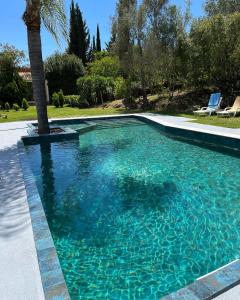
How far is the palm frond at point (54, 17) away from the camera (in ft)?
31.5

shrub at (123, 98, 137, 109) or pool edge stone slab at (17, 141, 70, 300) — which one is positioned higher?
shrub at (123, 98, 137, 109)

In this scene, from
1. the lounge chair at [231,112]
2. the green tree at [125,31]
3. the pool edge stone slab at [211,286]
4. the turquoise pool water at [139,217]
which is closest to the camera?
the pool edge stone slab at [211,286]

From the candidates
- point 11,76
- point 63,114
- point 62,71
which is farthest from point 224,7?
point 11,76

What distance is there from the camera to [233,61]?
15.7 metres

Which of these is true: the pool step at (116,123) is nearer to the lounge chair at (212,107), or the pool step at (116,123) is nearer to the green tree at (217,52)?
the lounge chair at (212,107)

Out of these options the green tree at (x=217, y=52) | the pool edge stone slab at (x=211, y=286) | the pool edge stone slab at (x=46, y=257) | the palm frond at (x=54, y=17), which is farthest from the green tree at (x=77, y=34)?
the pool edge stone slab at (x=211, y=286)

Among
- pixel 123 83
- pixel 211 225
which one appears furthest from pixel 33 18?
pixel 123 83

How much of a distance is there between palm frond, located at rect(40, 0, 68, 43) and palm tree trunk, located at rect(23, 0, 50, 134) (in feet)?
1.76

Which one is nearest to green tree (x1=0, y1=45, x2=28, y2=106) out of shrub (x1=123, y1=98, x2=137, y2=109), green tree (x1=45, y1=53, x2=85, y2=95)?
green tree (x1=45, y1=53, x2=85, y2=95)

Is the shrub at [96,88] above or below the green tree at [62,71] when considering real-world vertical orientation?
below

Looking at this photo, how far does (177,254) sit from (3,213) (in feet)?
7.60

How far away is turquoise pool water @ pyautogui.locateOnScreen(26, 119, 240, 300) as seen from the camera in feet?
10.5

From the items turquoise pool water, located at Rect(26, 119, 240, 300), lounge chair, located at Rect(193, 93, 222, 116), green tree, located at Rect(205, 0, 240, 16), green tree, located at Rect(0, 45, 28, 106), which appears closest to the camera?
turquoise pool water, located at Rect(26, 119, 240, 300)

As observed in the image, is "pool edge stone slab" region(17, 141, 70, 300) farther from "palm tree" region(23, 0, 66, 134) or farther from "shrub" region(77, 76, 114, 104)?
"shrub" region(77, 76, 114, 104)
